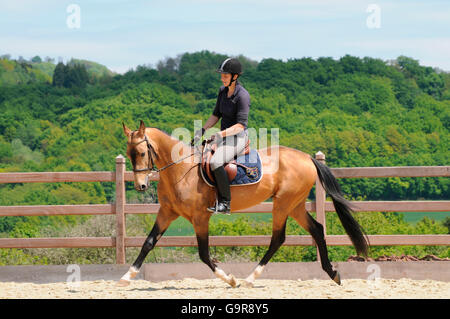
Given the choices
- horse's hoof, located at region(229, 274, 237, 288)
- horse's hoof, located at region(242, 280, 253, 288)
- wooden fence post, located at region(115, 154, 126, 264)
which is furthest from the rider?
wooden fence post, located at region(115, 154, 126, 264)

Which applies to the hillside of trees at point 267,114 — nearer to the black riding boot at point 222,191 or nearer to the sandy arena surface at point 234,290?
the sandy arena surface at point 234,290

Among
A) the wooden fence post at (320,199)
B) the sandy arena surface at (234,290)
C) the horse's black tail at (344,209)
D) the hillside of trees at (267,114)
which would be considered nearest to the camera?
the sandy arena surface at (234,290)

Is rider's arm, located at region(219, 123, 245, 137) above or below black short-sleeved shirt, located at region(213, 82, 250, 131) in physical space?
below

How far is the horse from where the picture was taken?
6.34 m

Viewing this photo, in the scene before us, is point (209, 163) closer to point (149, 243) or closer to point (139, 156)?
point (139, 156)

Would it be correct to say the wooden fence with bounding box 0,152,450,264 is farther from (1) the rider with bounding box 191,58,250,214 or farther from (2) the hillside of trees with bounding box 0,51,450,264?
(2) the hillside of trees with bounding box 0,51,450,264

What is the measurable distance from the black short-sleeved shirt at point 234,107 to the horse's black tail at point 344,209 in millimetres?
1188

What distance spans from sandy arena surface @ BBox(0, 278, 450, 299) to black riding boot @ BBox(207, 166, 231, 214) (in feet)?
2.75

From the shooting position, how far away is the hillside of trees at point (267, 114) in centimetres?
6050

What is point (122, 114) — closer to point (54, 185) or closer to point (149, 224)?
point (54, 185)

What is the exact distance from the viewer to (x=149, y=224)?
60.6ft

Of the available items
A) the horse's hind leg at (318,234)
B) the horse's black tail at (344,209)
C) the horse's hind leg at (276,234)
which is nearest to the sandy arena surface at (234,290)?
the horse's hind leg at (318,234)

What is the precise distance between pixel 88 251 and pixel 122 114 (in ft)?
203

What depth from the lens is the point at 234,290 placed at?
6.41 meters
